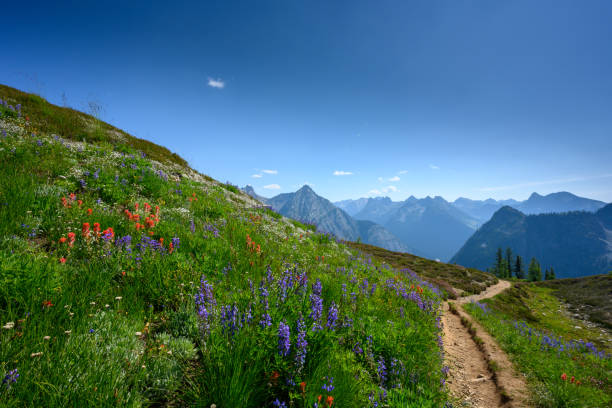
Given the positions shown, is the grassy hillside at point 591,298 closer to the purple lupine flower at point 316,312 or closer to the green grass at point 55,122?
the purple lupine flower at point 316,312

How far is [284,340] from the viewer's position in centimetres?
297

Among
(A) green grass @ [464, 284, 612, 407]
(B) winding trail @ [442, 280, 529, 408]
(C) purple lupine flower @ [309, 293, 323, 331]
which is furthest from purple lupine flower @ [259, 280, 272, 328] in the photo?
(A) green grass @ [464, 284, 612, 407]

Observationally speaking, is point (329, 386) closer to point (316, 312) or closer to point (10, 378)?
point (316, 312)

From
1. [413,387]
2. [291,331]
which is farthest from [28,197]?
[413,387]

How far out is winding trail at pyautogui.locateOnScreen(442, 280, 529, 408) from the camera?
6064mm

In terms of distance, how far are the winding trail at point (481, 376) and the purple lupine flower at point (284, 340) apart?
522 centimetres

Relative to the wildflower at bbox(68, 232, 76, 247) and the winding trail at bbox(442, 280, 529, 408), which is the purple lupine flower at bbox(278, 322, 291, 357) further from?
the winding trail at bbox(442, 280, 529, 408)

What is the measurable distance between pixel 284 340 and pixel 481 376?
8.27 m

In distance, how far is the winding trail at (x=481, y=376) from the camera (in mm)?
6064

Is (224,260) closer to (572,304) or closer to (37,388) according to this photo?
(37,388)

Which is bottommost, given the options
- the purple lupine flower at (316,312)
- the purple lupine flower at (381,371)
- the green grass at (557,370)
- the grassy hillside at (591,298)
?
the grassy hillside at (591,298)

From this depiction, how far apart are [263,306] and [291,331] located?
1.92 ft

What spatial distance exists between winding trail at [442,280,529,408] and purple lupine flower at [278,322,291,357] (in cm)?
522

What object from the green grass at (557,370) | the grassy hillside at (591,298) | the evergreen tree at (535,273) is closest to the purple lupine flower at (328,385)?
the green grass at (557,370)
